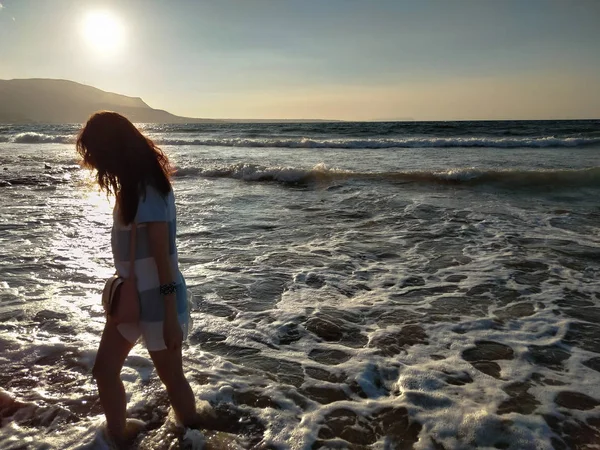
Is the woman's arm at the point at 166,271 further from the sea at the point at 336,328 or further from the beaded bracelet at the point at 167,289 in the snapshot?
the sea at the point at 336,328

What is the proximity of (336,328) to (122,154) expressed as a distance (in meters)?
3.23

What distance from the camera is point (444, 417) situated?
345 cm

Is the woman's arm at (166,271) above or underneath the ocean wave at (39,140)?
underneath

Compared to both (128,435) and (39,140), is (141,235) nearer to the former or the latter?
(128,435)

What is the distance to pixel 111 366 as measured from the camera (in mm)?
2822

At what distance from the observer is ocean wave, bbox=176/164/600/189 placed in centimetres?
1523

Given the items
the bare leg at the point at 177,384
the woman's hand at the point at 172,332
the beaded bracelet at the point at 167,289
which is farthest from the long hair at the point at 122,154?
the bare leg at the point at 177,384

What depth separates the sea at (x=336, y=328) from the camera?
336cm

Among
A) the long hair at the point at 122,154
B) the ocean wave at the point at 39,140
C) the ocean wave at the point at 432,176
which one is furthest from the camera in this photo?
the ocean wave at the point at 39,140

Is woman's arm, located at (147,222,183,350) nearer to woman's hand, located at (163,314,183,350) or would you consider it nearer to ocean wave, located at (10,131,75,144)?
woman's hand, located at (163,314,183,350)

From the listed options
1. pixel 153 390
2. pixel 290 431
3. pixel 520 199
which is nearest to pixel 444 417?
pixel 290 431

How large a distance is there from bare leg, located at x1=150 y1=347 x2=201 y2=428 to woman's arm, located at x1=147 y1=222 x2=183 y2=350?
0.11m

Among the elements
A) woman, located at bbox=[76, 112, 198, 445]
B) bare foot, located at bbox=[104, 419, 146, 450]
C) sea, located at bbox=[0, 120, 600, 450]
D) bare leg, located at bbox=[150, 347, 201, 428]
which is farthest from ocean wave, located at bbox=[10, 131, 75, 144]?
woman, located at bbox=[76, 112, 198, 445]

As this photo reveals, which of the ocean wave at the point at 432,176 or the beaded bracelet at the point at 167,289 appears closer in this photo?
the beaded bracelet at the point at 167,289
